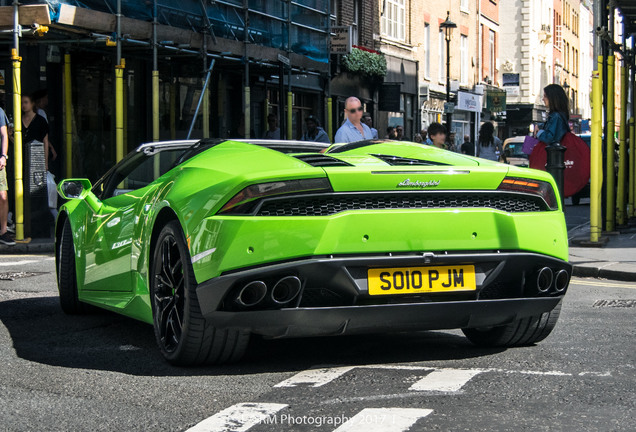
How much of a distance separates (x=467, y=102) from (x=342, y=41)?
487 inches

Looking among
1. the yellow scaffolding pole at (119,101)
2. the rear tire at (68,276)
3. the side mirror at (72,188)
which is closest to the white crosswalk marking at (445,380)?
the side mirror at (72,188)

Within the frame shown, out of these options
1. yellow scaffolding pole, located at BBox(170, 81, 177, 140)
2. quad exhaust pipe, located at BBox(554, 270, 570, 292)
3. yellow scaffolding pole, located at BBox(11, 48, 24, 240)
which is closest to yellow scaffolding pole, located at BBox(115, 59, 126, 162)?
yellow scaffolding pole, located at BBox(11, 48, 24, 240)

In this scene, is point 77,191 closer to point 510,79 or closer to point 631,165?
point 631,165

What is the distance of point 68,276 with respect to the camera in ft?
23.9

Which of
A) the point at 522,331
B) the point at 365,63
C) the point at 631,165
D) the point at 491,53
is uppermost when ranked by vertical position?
the point at 491,53

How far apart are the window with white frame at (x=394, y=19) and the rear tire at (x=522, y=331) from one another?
2961 cm

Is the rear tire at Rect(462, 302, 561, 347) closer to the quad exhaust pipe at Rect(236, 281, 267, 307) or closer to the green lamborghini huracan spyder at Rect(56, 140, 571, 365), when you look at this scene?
the green lamborghini huracan spyder at Rect(56, 140, 571, 365)

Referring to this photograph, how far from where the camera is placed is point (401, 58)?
36625mm

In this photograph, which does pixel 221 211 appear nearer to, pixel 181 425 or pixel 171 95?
pixel 181 425

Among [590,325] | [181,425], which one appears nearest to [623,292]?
[590,325]

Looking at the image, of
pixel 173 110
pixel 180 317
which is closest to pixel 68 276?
pixel 180 317

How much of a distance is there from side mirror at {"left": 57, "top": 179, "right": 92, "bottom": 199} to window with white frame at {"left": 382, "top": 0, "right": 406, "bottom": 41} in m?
28.5

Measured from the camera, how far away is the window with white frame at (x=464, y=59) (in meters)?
45.7

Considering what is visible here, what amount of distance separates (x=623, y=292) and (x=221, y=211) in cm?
532
